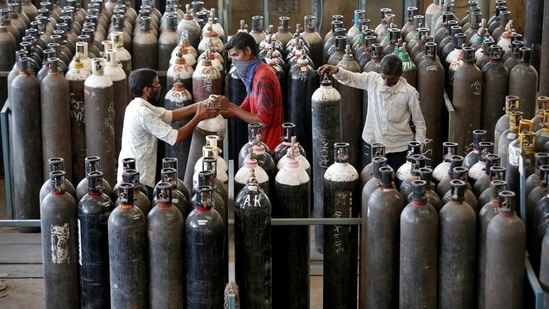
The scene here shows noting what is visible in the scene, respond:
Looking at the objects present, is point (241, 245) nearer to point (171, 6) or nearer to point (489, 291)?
point (489, 291)

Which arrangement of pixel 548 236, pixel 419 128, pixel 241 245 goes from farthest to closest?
pixel 419 128 < pixel 241 245 < pixel 548 236

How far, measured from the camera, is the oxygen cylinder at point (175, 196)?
21.9 ft

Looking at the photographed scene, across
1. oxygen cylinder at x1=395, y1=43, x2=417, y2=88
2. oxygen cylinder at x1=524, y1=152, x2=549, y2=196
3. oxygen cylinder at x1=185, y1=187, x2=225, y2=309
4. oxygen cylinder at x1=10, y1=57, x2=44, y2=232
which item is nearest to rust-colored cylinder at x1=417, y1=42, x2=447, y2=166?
oxygen cylinder at x1=395, y1=43, x2=417, y2=88

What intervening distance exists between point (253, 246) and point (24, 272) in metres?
2.35

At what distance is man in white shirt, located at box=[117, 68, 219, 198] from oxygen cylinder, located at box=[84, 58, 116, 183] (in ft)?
2.49

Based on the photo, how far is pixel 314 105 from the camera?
8695 millimetres

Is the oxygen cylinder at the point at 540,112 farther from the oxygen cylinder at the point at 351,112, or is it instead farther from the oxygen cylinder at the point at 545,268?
the oxygen cylinder at the point at 351,112

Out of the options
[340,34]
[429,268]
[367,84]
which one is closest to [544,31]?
[340,34]

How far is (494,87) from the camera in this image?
9148mm

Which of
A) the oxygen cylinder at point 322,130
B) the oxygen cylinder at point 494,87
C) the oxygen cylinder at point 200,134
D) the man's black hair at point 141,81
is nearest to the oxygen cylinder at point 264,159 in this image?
the man's black hair at point 141,81

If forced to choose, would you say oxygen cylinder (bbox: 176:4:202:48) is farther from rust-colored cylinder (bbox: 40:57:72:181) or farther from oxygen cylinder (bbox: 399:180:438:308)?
oxygen cylinder (bbox: 399:180:438:308)

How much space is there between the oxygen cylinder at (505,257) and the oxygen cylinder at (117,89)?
3529 millimetres

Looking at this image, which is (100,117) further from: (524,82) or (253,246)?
(524,82)

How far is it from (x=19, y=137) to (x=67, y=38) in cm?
132
